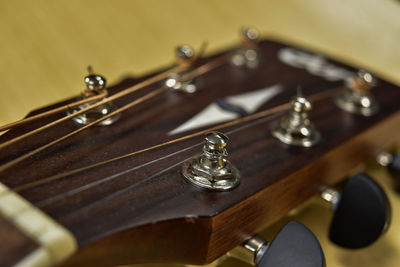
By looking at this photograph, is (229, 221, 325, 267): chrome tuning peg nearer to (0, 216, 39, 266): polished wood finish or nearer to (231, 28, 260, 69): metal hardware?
(0, 216, 39, 266): polished wood finish

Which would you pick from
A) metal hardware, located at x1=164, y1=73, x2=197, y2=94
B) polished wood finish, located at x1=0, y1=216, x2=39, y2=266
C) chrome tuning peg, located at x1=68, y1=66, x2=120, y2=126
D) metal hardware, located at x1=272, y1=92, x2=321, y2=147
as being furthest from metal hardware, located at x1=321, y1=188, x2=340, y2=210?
polished wood finish, located at x1=0, y1=216, x2=39, y2=266

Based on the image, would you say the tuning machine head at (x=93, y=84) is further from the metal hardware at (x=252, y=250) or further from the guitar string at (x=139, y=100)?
the metal hardware at (x=252, y=250)

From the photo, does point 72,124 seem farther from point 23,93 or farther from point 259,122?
point 23,93

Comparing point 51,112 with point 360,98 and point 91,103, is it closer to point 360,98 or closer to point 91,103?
point 91,103

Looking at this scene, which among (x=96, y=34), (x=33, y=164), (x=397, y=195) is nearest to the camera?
(x=33, y=164)

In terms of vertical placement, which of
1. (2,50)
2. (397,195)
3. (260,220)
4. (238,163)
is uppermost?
(2,50)

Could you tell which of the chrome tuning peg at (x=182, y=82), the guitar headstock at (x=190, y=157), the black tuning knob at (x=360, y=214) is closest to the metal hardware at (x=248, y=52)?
the guitar headstock at (x=190, y=157)

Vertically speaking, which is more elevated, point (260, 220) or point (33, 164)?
point (33, 164)

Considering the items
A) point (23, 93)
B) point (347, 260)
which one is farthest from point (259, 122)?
point (23, 93)
